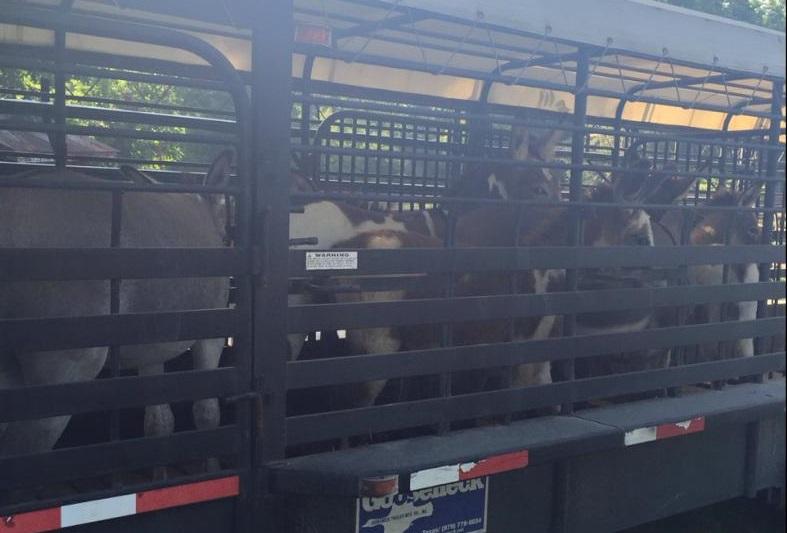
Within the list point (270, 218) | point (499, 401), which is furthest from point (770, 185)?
point (270, 218)

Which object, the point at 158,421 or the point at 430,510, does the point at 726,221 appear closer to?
the point at 430,510

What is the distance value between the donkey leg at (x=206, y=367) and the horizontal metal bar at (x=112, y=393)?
0.98m

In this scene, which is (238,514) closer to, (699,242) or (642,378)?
(642,378)

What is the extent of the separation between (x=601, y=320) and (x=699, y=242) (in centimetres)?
178

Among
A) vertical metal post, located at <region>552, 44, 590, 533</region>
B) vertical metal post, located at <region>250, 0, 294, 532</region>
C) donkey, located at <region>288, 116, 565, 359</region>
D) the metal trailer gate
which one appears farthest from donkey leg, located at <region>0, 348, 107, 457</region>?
vertical metal post, located at <region>552, 44, 590, 533</region>

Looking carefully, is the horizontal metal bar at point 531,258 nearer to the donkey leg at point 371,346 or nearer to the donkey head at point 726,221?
the donkey leg at point 371,346

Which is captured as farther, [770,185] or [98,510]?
[770,185]

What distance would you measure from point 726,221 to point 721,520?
6.16ft

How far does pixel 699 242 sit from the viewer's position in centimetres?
629

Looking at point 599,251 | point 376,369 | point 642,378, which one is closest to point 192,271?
point 376,369

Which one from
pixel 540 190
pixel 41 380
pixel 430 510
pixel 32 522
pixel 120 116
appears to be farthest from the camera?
pixel 540 190

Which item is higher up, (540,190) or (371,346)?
(540,190)

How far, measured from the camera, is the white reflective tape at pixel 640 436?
3579mm

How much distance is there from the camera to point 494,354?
3439 millimetres
